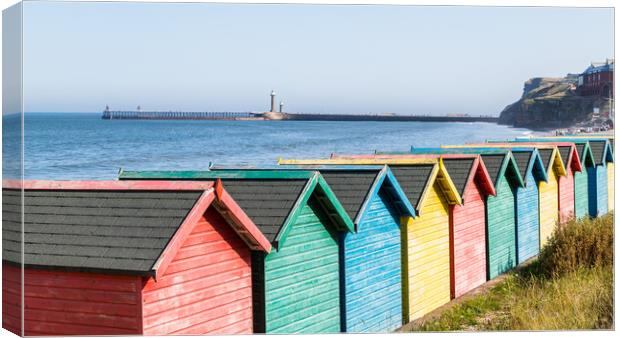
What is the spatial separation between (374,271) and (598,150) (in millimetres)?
14162

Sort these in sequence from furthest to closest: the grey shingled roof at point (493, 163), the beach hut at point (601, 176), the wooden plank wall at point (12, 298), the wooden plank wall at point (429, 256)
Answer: the beach hut at point (601, 176), the grey shingled roof at point (493, 163), the wooden plank wall at point (429, 256), the wooden plank wall at point (12, 298)

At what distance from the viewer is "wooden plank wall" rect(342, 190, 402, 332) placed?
12961mm

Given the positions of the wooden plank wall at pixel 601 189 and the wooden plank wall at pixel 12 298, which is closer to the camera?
the wooden plank wall at pixel 12 298

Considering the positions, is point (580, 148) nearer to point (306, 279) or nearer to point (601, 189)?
point (601, 189)

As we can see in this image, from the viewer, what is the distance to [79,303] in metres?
9.85

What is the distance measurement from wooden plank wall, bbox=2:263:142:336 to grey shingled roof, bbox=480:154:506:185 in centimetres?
1013

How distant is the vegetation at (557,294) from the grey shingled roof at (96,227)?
5.09 metres

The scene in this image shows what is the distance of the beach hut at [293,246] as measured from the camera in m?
11.3

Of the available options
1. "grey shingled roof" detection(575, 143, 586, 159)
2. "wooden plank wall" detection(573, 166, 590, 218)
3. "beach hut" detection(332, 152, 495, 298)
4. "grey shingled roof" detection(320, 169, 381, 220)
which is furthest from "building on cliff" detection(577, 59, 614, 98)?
"grey shingled roof" detection(320, 169, 381, 220)

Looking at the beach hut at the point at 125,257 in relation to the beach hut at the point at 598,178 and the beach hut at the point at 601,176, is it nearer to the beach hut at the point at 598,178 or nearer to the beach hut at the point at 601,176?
the beach hut at the point at 598,178

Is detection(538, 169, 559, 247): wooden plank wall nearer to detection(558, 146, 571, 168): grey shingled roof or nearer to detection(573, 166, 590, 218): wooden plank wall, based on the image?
detection(558, 146, 571, 168): grey shingled roof

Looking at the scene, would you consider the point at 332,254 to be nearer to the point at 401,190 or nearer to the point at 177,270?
the point at 401,190

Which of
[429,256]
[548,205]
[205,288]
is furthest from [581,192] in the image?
[205,288]

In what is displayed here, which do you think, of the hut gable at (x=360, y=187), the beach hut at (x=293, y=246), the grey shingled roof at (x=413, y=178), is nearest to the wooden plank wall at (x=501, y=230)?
the grey shingled roof at (x=413, y=178)
